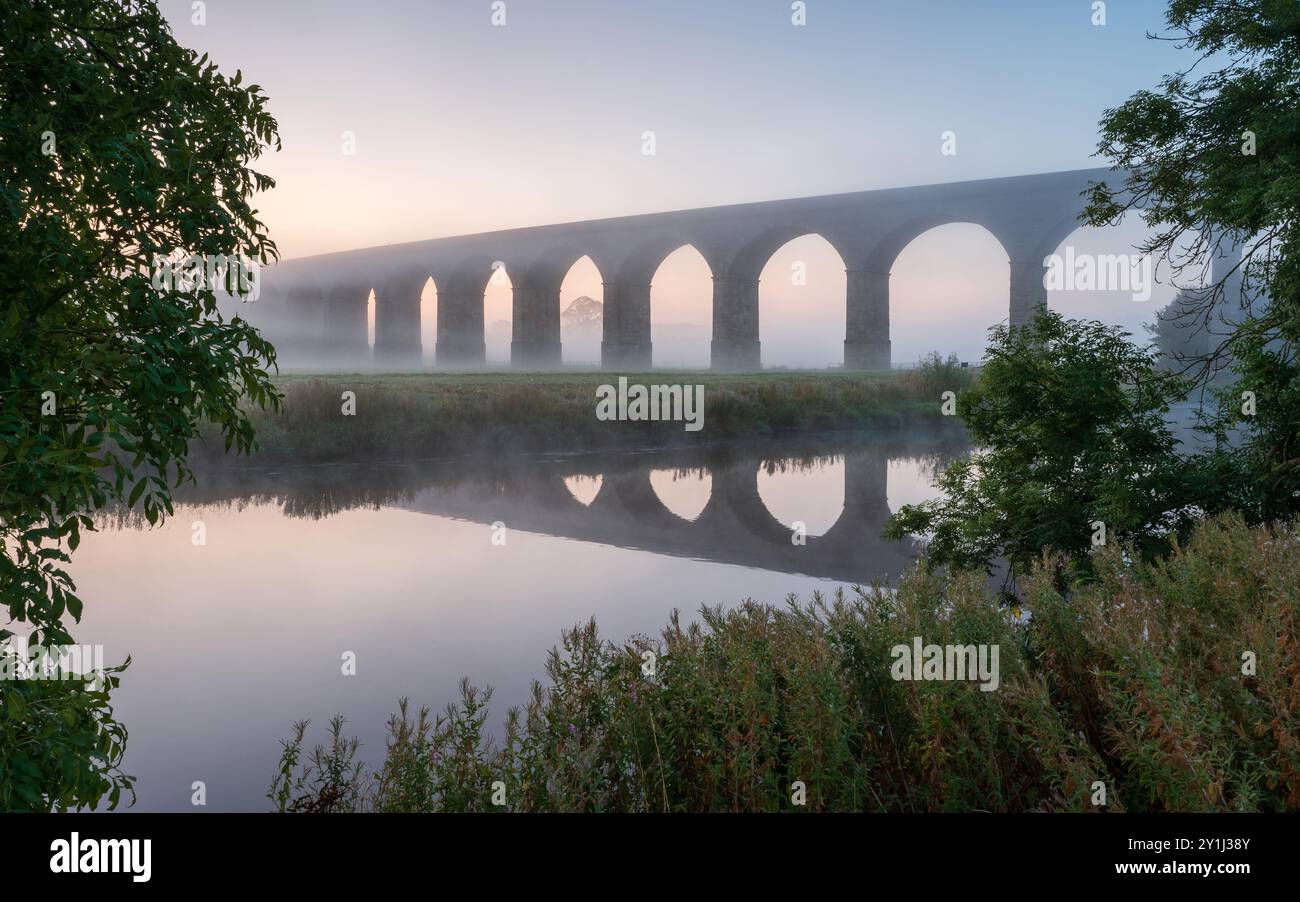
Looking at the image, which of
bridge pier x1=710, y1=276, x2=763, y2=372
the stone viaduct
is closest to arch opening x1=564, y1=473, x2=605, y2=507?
the stone viaduct

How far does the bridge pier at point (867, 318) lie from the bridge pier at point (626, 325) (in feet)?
45.3

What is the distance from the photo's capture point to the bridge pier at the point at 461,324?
65375 millimetres

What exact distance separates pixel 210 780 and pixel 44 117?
175 inches

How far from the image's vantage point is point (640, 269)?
55.2m

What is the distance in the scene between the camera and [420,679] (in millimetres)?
7914

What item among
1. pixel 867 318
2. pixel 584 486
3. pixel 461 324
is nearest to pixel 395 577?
pixel 584 486

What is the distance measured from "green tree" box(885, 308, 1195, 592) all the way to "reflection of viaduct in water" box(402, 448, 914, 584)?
1.87 m

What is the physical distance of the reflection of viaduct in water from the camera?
45.4 ft

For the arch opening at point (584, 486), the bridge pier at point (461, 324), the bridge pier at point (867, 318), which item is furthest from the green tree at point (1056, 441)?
the bridge pier at point (461, 324)

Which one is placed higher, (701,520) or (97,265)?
(97,265)

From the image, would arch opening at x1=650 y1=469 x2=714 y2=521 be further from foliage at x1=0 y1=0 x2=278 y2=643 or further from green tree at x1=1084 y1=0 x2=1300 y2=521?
foliage at x1=0 y1=0 x2=278 y2=643

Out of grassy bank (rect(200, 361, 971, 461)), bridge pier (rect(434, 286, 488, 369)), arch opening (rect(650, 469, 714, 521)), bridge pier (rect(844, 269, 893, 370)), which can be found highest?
bridge pier (rect(434, 286, 488, 369))

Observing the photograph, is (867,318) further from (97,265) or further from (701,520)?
(97,265)

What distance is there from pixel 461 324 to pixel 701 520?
53.2 m
